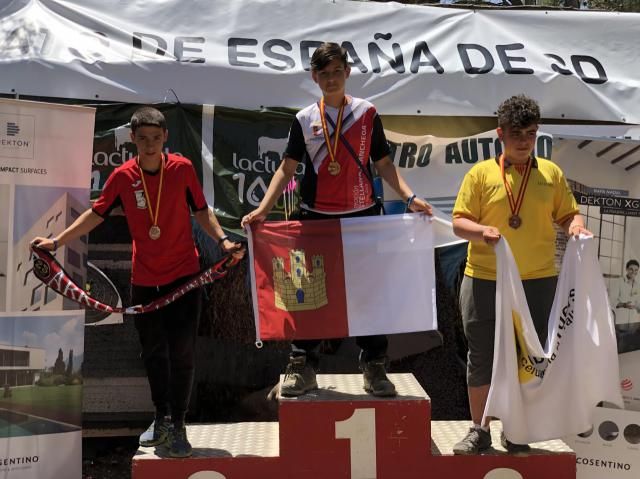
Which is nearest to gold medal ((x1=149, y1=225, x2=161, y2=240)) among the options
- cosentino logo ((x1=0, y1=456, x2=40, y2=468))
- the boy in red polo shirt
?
the boy in red polo shirt

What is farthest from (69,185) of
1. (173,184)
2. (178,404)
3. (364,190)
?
(364,190)

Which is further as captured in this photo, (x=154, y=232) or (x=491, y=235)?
(x=154, y=232)

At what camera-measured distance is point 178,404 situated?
3.93 metres

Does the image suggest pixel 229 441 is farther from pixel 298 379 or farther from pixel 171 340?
pixel 171 340

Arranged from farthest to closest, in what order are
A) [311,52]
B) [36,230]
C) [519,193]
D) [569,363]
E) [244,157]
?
[311,52], [244,157], [36,230], [569,363], [519,193]

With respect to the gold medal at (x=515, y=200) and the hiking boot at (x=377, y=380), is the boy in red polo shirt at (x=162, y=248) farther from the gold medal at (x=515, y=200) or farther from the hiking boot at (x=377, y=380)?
the gold medal at (x=515, y=200)

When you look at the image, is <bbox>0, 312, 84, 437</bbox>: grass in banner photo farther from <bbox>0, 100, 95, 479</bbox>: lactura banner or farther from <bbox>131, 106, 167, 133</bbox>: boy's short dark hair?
<bbox>131, 106, 167, 133</bbox>: boy's short dark hair

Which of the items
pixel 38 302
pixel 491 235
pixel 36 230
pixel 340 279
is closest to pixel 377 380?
pixel 340 279

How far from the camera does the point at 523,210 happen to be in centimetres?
375

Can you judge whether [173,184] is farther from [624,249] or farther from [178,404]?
[624,249]

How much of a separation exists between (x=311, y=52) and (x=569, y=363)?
277 cm

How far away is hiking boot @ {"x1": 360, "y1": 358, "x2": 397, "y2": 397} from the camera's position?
400 cm

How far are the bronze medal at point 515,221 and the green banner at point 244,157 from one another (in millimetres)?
1913

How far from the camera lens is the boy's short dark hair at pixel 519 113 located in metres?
3.63
